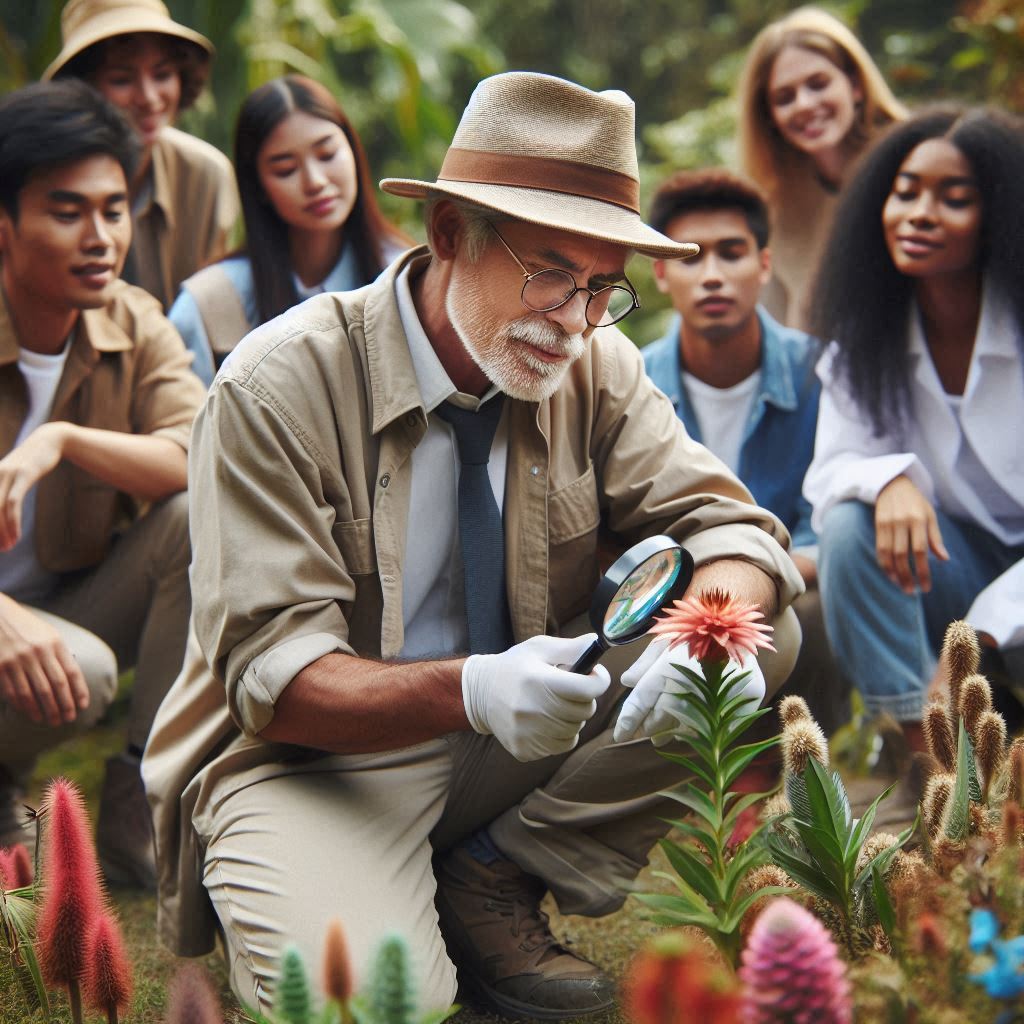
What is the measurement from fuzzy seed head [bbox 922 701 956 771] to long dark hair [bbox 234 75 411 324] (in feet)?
7.67

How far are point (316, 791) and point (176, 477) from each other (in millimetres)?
1119

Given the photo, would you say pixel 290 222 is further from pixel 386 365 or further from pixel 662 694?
pixel 662 694

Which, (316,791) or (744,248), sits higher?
(744,248)

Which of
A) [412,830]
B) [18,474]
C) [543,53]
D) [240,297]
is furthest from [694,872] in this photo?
[543,53]

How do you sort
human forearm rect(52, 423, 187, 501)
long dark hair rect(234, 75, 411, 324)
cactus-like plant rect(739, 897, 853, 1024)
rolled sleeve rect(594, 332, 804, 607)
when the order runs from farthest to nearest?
1. long dark hair rect(234, 75, 411, 324)
2. human forearm rect(52, 423, 187, 501)
3. rolled sleeve rect(594, 332, 804, 607)
4. cactus-like plant rect(739, 897, 853, 1024)

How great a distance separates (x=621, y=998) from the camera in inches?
98.9

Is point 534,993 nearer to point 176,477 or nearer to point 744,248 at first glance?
point 176,477

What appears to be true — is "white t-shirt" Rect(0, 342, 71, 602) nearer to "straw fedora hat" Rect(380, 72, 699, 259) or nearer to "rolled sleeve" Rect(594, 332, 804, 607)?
"straw fedora hat" Rect(380, 72, 699, 259)

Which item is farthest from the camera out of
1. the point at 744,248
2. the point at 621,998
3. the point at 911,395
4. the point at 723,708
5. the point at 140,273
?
the point at 140,273

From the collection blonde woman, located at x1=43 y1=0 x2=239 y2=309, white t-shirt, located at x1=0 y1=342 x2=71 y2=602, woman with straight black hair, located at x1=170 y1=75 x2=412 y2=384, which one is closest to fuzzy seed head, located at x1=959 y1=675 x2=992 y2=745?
white t-shirt, located at x1=0 y1=342 x2=71 y2=602

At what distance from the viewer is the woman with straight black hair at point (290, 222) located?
4.05 m

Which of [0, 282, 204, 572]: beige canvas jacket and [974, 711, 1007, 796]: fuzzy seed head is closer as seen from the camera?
[974, 711, 1007, 796]: fuzzy seed head

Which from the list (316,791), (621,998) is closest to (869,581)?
(621,998)

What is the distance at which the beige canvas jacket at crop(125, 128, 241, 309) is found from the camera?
176 inches
